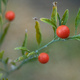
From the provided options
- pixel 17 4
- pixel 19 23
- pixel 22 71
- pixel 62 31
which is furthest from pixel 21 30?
pixel 62 31

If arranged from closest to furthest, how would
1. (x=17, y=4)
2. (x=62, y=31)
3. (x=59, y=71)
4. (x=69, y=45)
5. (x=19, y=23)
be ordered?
1. (x=62, y=31)
2. (x=59, y=71)
3. (x=69, y=45)
4. (x=19, y=23)
5. (x=17, y=4)

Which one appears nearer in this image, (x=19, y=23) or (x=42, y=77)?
(x=42, y=77)

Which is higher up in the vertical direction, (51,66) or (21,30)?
(21,30)

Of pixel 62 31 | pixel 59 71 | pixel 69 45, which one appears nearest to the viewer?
pixel 62 31

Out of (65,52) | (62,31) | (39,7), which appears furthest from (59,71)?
(62,31)

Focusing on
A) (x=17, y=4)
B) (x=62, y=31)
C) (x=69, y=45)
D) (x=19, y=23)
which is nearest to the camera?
(x=62, y=31)

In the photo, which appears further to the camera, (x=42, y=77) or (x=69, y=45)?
(x=69, y=45)

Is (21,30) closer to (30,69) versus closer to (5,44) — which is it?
(5,44)

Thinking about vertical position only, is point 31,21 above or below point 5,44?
above

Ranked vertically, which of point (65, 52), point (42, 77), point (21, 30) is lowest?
point (42, 77)

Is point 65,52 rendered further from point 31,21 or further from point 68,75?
point 31,21
